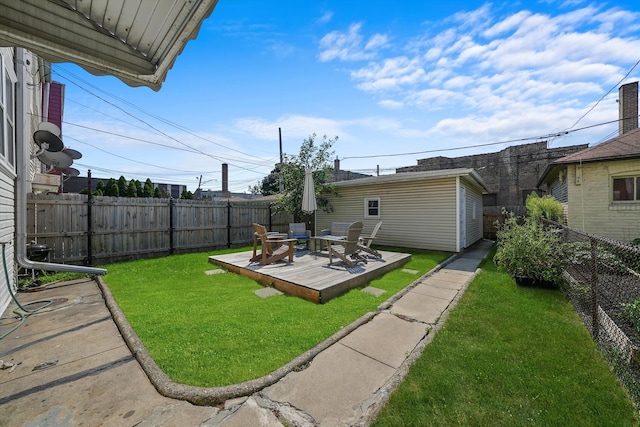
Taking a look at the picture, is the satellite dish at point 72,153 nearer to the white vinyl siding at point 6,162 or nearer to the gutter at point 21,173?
the gutter at point 21,173

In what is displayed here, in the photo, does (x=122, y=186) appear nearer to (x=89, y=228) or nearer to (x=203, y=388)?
(x=89, y=228)

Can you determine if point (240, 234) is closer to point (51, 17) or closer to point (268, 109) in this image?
point (268, 109)

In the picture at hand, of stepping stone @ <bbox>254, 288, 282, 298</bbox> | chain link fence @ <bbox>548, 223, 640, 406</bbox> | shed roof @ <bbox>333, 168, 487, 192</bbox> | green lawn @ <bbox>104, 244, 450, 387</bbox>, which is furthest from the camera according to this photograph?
shed roof @ <bbox>333, 168, 487, 192</bbox>

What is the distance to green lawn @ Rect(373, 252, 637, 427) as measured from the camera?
188 cm

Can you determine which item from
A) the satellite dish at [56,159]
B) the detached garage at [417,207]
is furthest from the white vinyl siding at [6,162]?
the detached garage at [417,207]

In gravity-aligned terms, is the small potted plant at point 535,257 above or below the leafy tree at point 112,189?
below

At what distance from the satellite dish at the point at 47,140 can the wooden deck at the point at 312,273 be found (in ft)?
14.3

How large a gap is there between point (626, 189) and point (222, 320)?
38.1 ft

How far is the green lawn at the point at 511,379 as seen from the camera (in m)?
1.88

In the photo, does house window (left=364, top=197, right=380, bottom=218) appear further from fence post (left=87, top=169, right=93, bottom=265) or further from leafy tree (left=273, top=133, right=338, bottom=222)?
fence post (left=87, top=169, right=93, bottom=265)

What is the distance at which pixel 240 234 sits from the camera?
1094cm

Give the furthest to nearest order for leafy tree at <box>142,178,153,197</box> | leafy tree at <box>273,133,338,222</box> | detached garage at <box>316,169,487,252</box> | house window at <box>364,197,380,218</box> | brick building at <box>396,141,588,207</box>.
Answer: brick building at <box>396,141,588,207</box>
leafy tree at <box>142,178,153,197</box>
leafy tree at <box>273,133,338,222</box>
house window at <box>364,197,380,218</box>
detached garage at <box>316,169,487,252</box>

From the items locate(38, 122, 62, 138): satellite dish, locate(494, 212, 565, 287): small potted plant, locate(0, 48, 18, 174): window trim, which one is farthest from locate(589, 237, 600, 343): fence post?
locate(38, 122, 62, 138): satellite dish

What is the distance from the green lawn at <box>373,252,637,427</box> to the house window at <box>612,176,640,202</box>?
7220 mm
